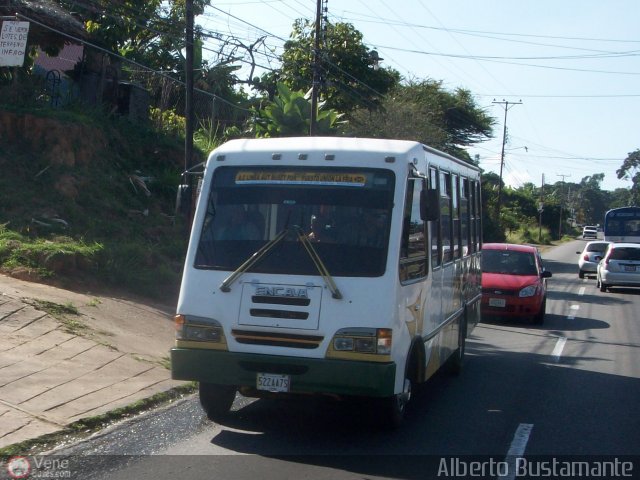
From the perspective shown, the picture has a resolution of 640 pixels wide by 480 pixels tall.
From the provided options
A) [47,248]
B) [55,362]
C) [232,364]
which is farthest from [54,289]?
[232,364]

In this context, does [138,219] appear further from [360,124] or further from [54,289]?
[360,124]

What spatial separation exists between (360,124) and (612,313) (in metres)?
13.1

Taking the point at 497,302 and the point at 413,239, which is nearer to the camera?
the point at 413,239

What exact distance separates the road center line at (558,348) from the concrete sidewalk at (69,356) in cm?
595

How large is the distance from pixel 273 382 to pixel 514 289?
10852 mm

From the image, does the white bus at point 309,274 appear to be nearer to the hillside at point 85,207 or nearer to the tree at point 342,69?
the hillside at point 85,207

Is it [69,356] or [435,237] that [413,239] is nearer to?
[435,237]

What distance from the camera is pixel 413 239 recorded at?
8.20m

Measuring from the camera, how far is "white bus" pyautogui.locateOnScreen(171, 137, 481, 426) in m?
7.31

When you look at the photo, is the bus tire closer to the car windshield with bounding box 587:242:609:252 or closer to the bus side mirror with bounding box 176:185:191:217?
the bus side mirror with bounding box 176:185:191:217

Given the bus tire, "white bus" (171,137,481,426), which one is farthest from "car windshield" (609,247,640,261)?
"white bus" (171,137,481,426)

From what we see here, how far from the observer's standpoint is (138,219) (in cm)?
1758

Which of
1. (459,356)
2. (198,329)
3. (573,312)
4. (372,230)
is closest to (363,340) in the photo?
(372,230)

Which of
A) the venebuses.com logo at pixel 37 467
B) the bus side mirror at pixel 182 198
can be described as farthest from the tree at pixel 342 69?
the venebuses.com logo at pixel 37 467
